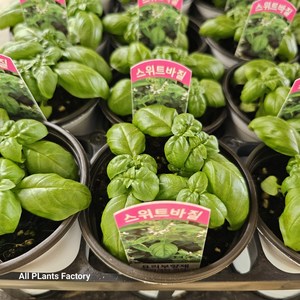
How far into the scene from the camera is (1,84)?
0.89 m

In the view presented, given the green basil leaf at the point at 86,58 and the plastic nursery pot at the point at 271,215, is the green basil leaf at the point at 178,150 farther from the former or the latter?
the green basil leaf at the point at 86,58

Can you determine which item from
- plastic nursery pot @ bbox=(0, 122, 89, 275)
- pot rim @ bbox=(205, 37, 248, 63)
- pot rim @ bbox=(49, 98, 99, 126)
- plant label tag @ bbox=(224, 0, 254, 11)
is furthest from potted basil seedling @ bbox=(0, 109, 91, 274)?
plant label tag @ bbox=(224, 0, 254, 11)

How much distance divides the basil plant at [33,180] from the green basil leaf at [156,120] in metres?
0.21

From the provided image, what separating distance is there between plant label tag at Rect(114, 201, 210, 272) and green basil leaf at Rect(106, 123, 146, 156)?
0.21 m

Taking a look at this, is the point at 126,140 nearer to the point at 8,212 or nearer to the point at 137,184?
the point at 137,184

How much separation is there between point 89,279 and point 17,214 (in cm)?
23

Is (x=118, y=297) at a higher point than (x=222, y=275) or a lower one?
lower

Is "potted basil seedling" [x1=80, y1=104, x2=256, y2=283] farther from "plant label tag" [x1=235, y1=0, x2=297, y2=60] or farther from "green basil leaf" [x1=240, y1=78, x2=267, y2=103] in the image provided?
"plant label tag" [x1=235, y1=0, x2=297, y2=60]

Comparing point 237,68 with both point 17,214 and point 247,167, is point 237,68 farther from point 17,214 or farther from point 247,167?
point 17,214

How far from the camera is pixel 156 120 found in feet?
2.89

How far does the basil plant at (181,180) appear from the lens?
2.42 ft

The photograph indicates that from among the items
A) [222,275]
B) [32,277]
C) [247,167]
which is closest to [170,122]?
[247,167]

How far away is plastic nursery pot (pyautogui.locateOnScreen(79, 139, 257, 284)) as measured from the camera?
2.34 ft

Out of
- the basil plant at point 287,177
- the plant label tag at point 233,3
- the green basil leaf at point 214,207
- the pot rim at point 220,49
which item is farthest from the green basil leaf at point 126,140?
the plant label tag at point 233,3
